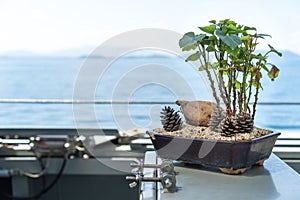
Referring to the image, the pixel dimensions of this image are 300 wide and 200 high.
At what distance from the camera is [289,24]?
6.59 ft

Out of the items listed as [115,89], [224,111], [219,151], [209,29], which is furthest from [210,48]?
[115,89]

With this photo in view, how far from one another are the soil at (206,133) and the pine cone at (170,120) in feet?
0.05

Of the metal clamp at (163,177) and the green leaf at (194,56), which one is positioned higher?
the green leaf at (194,56)

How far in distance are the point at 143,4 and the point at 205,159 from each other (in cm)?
153

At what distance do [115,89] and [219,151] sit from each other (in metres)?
0.64

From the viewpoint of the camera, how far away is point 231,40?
91 centimetres

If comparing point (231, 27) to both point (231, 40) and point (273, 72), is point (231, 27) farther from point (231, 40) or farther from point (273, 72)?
point (273, 72)

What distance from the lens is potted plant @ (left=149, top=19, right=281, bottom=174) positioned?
953 mm

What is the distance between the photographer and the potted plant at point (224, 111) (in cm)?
95

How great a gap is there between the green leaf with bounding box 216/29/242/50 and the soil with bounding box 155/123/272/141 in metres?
0.26

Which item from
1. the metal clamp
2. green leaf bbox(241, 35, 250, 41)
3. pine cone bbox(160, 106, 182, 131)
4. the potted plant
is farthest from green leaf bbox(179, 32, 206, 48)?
the metal clamp

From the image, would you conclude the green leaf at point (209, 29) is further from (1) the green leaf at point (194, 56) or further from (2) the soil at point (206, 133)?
(2) the soil at point (206, 133)

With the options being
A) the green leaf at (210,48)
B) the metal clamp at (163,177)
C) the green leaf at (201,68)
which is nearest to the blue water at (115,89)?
the green leaf at (201,68)

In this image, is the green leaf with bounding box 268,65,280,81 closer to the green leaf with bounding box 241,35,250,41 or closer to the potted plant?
the potted plant
